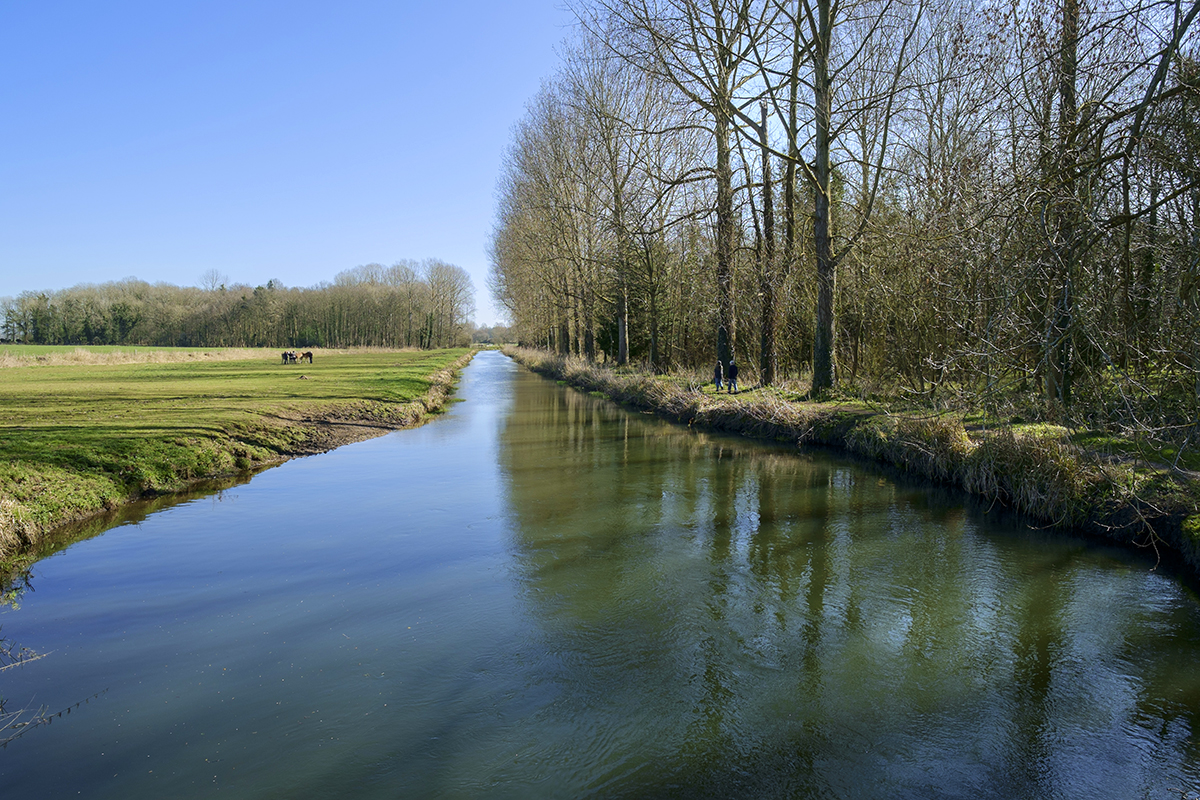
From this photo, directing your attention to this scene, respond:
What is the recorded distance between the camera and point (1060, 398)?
9.34m

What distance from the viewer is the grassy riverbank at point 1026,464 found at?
7250 millimetres

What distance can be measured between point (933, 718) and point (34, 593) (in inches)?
312

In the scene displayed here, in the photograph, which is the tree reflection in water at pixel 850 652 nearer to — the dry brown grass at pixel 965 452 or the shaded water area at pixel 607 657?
the shaded water area at pixel 607 657

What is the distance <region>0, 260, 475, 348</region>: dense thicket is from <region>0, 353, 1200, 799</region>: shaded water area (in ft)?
275

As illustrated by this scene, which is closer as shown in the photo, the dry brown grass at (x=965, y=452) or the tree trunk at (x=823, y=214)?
the dry brown grass at (x=965, y=452)

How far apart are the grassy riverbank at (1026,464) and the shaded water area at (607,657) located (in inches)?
18.8

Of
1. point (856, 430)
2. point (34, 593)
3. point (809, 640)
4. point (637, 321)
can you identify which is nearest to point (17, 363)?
point (637, 321)

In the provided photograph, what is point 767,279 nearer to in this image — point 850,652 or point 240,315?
point 850,652

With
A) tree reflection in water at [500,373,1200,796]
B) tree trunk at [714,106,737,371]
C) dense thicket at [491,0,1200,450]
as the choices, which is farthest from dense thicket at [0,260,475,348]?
tree reflection in water at [500,373,1200,796]

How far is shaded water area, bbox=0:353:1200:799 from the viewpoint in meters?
3.82

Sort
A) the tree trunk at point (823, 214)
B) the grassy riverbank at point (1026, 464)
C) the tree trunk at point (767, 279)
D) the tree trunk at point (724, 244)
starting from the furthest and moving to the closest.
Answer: the tree trunk at point (724, 244), the tree trunk at point (767, 279), the tree trunk at point (823, 214), the grassy riverbank at point (1026, 464)

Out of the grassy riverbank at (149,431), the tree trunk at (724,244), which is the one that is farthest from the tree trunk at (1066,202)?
the grassy riverbank at (149,431)

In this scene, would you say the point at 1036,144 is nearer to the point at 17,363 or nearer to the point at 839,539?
the point at 839,539

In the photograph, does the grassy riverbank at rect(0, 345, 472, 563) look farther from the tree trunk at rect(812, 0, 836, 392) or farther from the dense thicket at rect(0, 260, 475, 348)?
the dense thicket at rect(0, 260, 475, 348)
